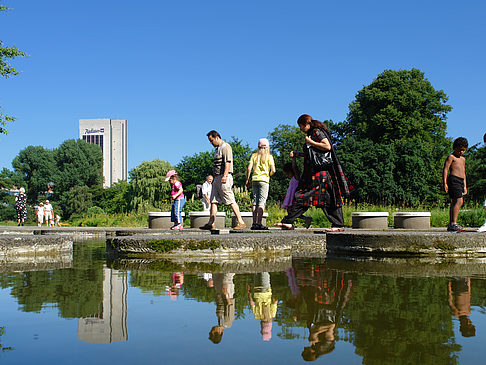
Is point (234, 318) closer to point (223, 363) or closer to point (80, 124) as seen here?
point (223, 363)

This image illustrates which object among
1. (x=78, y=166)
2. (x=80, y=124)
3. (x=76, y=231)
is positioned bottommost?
(x=76, y=231)

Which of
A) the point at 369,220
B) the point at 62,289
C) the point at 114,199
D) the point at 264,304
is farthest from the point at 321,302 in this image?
the point at 114,199

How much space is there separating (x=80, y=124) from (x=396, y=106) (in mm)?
148697

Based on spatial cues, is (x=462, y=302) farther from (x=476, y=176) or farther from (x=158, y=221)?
(x=476, y=176)

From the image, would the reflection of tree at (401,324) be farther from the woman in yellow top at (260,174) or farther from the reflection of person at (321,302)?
the woman in yellow top at (260,174)

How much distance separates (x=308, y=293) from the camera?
144 inches

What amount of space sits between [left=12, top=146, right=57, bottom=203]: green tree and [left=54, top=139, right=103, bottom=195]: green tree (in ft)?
5.23

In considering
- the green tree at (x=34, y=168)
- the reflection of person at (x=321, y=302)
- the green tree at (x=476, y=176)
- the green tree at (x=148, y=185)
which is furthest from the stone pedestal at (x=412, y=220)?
the green tree at (x=34, y=168)

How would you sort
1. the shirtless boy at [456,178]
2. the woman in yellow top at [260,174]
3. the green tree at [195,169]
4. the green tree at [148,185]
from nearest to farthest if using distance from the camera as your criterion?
the shirtless boy at [456,178] < the woman in yellow top at [260,174] < the green tree at [148,185] < the green tree at [195,169]

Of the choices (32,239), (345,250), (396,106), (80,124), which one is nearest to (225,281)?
(345,250)

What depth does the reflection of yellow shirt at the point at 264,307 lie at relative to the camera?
9.52 ft

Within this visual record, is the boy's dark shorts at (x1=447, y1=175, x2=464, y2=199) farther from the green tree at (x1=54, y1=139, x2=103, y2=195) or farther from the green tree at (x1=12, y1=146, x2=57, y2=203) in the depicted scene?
the green tree at (x1=12, y1=146, x2=57, y2=203)

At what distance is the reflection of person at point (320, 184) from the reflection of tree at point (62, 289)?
383cm

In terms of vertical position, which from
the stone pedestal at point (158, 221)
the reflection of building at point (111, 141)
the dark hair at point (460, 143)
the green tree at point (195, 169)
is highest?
the reflection of building at point (111, 141)
